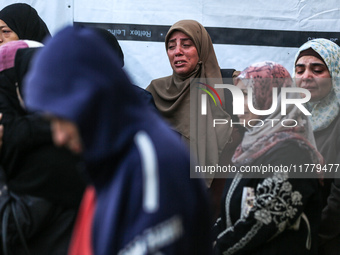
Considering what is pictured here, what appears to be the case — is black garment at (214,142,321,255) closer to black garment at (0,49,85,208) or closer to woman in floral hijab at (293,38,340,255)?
woman in floral hijab at (293,38,340,255)

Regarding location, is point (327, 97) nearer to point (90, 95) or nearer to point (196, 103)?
point (196, 103)

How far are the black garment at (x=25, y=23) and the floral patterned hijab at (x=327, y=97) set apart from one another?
5.42 ft

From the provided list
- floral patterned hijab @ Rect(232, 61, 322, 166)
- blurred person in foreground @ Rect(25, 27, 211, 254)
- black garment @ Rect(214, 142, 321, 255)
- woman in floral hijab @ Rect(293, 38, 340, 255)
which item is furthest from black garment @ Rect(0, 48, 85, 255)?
woman in floral hijab @ Rect(293, 38, 340, 255)

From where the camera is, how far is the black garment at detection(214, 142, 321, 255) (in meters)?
2.24

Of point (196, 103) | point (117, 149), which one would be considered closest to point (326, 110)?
point (196, 103)

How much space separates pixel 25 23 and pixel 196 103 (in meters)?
1.20

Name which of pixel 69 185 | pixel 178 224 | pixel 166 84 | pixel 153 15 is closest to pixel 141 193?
pixel 178 224

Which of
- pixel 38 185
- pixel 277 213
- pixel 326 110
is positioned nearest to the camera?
pixel 38 185

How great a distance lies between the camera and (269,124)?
8.01 feet

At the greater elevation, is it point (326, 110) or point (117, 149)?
point (117, 149)

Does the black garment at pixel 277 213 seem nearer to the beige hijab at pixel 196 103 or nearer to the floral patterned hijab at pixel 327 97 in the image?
the floral patterned hijab at pixel 327 97

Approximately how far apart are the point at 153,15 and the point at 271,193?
1.92m

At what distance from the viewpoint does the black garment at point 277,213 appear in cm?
224

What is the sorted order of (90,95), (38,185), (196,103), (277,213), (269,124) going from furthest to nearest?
(196,103), (269,124), (277,213), (38,185), (90,95)
